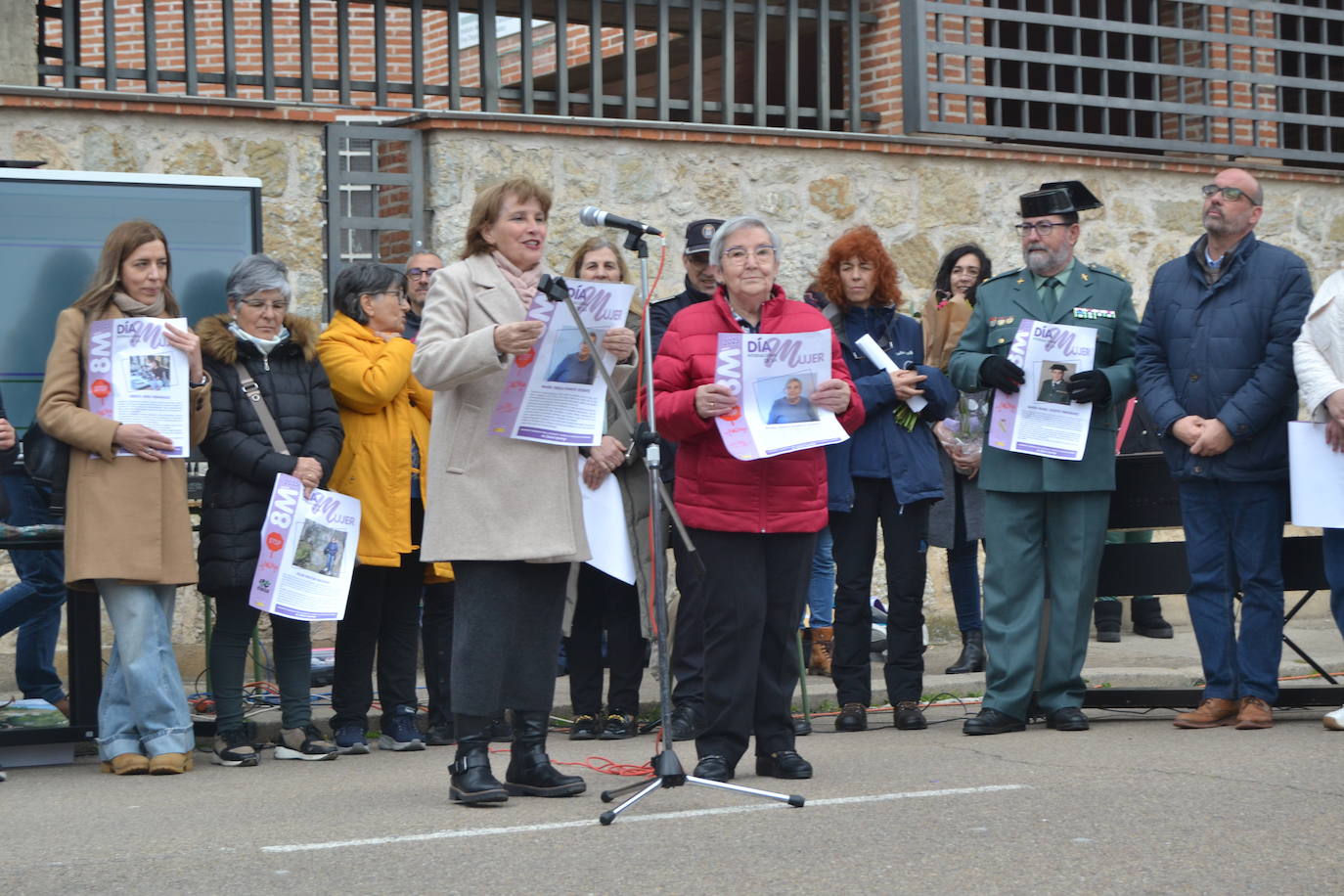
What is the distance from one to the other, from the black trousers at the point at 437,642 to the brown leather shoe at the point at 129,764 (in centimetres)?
134

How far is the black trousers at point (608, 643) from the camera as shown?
8.43 metres

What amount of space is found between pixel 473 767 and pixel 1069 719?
114 inches

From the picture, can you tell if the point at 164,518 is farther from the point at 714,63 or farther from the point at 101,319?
the point at 714,63

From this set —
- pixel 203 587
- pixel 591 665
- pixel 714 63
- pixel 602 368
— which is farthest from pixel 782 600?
pixel 714 63

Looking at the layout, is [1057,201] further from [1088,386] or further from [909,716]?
[909,716]

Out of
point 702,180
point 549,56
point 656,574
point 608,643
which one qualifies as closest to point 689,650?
point 608,643

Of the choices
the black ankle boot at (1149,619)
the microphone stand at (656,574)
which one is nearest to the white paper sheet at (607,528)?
the microphone stand at (656,574)

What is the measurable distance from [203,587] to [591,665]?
172cm

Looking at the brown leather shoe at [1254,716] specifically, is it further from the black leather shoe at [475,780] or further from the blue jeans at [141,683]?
the blue jeans at [141,683]

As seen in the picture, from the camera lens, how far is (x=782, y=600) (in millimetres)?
6785

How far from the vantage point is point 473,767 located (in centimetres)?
631

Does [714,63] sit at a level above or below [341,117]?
above

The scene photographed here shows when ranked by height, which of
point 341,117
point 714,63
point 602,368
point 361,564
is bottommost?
point 361,564

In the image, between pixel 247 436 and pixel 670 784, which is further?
pixel 247 436
